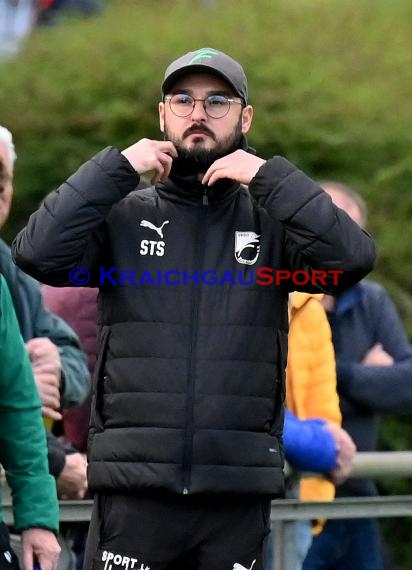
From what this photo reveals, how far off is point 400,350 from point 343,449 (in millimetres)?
786

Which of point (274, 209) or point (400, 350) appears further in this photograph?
point (400, 350)

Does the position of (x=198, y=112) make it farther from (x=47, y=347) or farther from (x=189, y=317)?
(x=47, y=347)

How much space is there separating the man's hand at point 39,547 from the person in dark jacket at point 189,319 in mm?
258

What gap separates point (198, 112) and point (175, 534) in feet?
4.11

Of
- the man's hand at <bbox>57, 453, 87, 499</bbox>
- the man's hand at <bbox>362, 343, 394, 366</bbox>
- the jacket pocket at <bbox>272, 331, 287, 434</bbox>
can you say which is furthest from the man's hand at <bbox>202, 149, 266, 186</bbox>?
the man's hand at <bbox>362, 343, 394, 366</bbox>

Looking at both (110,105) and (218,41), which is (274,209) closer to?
(110,105)

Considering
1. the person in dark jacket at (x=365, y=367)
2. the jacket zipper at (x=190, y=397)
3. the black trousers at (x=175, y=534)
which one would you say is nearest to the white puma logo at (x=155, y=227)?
the jacket zipper at (x=190, y=397)

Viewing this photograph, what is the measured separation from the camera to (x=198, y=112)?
15.4ft

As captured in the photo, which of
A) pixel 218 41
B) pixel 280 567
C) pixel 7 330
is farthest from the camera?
pixel 218 41

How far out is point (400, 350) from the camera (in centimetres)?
631

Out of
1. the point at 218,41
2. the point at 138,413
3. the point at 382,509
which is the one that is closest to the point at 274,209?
the point at 138,413

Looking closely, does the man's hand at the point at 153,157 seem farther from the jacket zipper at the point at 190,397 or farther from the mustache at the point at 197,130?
the jacket zipper at the point at 190,397

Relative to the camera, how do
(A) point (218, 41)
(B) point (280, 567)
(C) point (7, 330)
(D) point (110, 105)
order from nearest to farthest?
(C) point (7, 330)
(B) point (280, 567)
(D) point (110, 105)
(A) point (218, 41)

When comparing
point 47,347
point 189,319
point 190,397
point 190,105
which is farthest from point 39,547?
point 190,105
